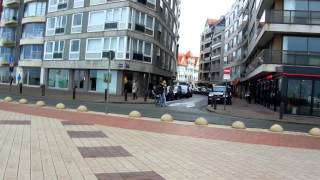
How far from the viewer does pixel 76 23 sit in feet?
162

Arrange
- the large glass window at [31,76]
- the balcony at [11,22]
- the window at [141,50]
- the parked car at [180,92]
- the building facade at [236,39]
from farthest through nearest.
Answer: the building facade at [236,39] < the balcony at [11,22] < the large glass window at [31,76] < the parked car at [180,92] < the window at [141,50]

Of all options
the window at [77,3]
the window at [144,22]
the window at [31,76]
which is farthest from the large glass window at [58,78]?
the window at [144,22]

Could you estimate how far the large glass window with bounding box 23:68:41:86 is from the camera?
2222 inches

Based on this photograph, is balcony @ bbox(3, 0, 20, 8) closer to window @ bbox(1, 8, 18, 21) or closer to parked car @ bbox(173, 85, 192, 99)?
window @ bbox(1, 8, 18, 21)

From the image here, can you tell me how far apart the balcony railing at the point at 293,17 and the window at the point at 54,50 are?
25.8m

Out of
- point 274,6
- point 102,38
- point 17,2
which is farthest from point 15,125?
point 17,2

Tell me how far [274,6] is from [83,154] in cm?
3048

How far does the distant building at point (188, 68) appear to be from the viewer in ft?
544

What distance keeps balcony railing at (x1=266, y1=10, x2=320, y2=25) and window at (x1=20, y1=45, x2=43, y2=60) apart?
106ft

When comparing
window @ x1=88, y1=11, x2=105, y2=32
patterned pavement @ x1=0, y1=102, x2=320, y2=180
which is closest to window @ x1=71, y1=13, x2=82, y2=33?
window @ x1=88, y1=11, x2=105, y2=32

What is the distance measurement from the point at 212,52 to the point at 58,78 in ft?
236

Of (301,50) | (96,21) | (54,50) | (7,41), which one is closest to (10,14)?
(7,41)

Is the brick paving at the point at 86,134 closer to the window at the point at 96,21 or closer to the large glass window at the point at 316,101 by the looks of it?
the large glass window at the point at 316,101

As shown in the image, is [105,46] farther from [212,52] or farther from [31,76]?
[212,52]
